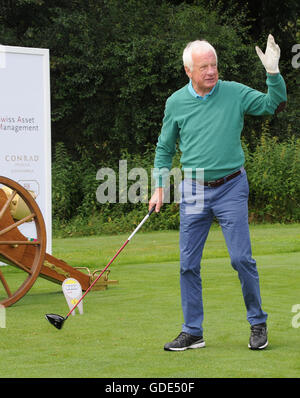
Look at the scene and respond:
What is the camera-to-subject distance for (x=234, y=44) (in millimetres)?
22312

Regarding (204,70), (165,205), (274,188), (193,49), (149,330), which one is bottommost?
(165,205)

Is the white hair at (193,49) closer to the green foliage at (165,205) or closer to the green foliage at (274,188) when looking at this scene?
the green foliage at (165,205)

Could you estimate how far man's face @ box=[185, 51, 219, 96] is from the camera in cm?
501

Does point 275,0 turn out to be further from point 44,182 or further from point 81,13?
point 44,182

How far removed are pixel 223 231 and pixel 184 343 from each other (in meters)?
0.74

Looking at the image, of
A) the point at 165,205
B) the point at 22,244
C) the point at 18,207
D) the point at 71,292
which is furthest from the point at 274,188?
the point at 71,292

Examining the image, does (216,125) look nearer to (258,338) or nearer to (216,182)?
(216,182)

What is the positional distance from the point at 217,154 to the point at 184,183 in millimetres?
312

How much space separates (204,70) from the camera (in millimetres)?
5047

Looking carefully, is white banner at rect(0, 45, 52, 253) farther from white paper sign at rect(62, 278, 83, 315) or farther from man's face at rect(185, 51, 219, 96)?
man's face at rect(185, 51, 219, 96)

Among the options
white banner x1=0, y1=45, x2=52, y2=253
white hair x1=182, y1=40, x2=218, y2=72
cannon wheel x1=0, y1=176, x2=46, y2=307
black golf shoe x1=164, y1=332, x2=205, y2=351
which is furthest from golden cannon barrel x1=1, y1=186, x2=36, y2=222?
white hair x1=182, y1=40, x2=218, y2=72

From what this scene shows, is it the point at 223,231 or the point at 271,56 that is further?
the point at 223,231
